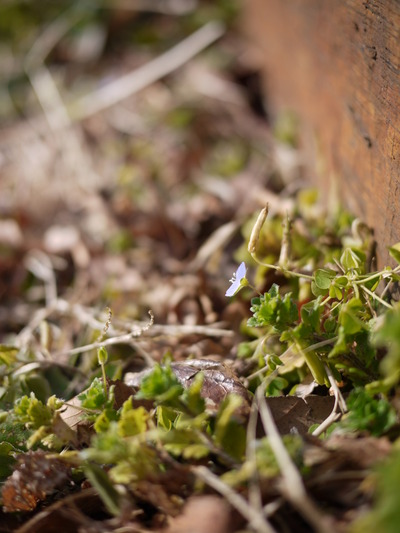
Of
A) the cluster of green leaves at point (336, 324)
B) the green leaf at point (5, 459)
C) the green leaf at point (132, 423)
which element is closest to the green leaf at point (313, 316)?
the cluster of green leaves at point (336, 324)

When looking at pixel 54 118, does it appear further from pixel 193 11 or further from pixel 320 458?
pixel 320 458

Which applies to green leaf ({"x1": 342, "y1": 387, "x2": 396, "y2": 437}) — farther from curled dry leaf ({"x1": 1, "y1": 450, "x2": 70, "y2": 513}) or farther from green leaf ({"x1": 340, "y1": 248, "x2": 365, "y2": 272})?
curled dry leaf ({"x1": 1, "y1": 450, "x2": 70, "y2": 513})

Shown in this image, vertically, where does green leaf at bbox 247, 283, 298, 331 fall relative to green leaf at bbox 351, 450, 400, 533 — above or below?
below

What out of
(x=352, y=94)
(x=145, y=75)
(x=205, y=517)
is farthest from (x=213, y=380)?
(x=145, y=75)

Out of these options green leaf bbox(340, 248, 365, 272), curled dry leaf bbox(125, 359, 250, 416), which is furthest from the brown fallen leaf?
green leaf bbox(340, 248, 365, 272)

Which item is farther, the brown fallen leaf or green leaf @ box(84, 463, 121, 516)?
green leaf @ box(84, 463, 121, 516)

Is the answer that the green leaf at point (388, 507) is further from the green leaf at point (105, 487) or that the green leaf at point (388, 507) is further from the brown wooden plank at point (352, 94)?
the brown wooden plank at point (352, 94)

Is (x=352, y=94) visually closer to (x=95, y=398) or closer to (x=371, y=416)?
(x=371, y=416)
